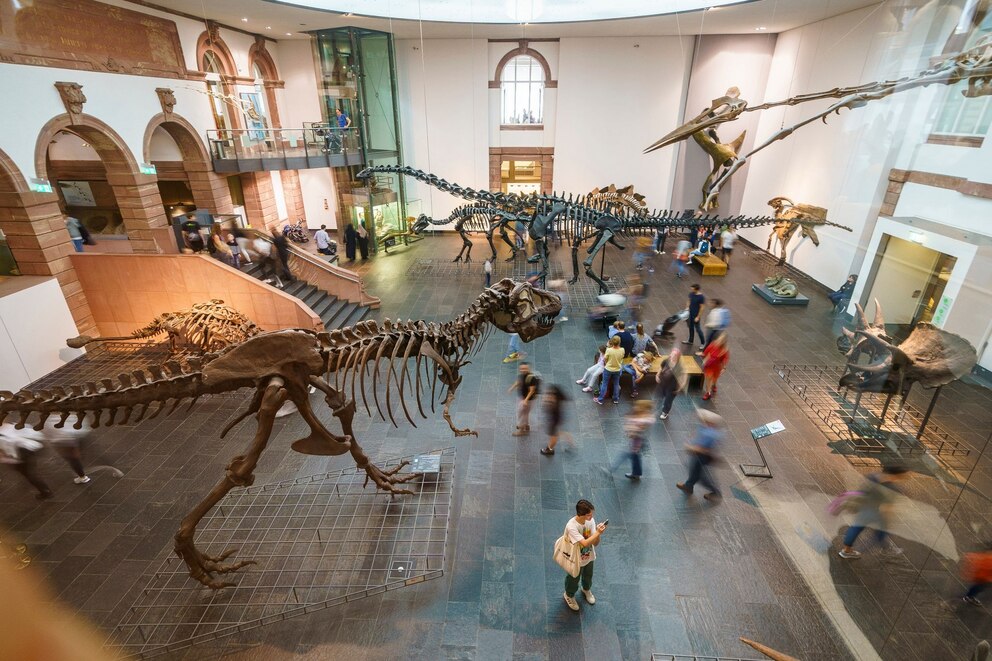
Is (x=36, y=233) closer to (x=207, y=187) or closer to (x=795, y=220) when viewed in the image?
(x=207, y=187)

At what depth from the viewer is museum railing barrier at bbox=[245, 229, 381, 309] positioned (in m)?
10.9

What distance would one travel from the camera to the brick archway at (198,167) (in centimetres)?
1216

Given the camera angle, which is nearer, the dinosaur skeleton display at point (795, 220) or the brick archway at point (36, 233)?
the brick archway at point (36, 233)

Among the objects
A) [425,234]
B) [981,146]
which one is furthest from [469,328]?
[425,234]

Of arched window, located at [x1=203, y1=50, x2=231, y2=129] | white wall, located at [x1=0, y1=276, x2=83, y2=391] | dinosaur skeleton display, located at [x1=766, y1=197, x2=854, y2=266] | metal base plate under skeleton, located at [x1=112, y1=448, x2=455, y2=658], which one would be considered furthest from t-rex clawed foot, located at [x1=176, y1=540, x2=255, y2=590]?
arched window, located at [x1=203, y1=50, x2=231, y2=129]

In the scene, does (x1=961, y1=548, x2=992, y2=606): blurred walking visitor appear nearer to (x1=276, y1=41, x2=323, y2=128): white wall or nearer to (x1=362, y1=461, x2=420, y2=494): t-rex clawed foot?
(x1=362, y1=461, x2=420, y2=494): t-rex clawed foot

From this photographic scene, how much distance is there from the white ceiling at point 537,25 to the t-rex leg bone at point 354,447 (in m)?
11.6

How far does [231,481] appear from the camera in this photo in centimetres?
412

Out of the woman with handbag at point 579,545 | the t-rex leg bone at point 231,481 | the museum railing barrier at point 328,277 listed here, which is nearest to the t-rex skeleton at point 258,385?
the t-rex leg bone at point 231,481

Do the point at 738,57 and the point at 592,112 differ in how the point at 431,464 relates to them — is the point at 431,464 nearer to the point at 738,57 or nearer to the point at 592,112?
the point at 592,112

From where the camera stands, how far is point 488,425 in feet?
22.6

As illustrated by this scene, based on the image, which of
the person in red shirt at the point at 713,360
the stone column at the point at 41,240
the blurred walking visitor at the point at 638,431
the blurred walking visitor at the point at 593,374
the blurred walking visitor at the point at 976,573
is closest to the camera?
the blurred walking visitor at the point at 976,573

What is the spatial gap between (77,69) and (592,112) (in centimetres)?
1484

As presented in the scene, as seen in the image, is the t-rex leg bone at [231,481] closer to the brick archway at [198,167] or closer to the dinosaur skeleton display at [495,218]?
the dinosaur skeleton display at [495,218]
